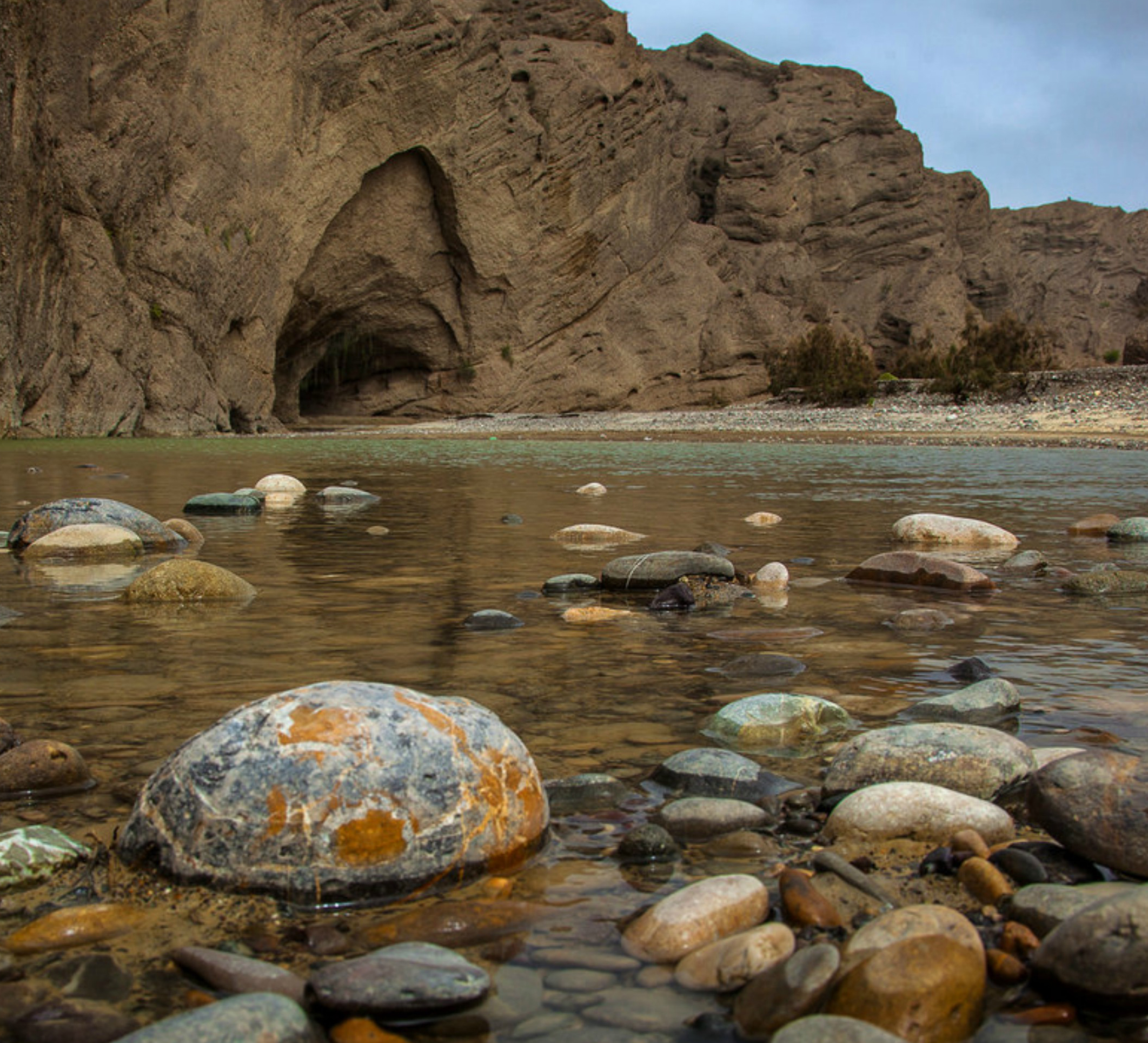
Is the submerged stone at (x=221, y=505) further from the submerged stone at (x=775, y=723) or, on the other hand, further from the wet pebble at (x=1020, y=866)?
the wet pebble at (x=1020, y=866)

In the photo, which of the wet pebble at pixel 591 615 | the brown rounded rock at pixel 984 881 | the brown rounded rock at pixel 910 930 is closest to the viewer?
the brown rounded rock at pixel 910 930

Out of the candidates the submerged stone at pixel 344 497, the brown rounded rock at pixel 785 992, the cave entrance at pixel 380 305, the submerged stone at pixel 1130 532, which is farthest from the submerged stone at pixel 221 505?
the cave entrance at pixel 380 305

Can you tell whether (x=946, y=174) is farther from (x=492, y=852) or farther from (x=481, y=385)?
(x=492, y=852)

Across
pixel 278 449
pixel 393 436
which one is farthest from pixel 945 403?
pixel 278 449

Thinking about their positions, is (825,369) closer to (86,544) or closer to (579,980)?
(86,544)

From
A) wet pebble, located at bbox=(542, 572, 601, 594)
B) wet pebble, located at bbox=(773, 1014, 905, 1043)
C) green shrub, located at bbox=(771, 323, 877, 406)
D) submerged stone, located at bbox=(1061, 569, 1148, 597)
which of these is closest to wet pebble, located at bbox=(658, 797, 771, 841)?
wet pebble, located at bbox=(773, 1014, 905, 1043)

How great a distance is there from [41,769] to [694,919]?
1.50 meters

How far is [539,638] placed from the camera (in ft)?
12.9

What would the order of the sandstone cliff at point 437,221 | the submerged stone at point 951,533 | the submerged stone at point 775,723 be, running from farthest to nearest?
1. the sandstone cliff at point 437,221
2. the submerged stone at point 951,533
3. the submerged stone at point 775,723

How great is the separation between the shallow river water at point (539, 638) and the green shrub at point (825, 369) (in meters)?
27.0

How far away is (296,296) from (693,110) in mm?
25412

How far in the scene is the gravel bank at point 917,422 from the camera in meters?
23.4

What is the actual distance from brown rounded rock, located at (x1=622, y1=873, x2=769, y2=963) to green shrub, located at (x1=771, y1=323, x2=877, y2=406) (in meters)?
34.2

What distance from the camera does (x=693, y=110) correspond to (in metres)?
51.0
